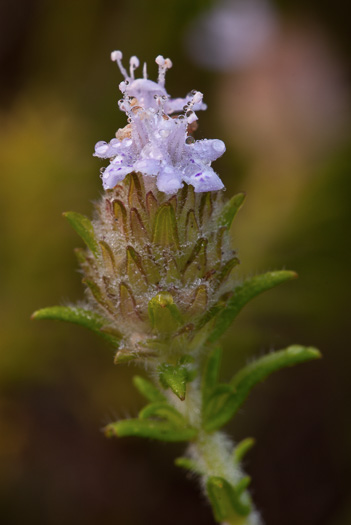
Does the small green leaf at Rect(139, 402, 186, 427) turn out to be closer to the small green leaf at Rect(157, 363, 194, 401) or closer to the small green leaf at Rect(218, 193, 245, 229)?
the small green leaf at Rect(157, 363, 194, 401)

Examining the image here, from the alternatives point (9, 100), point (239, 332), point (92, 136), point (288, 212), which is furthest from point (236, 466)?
point (9, 100)

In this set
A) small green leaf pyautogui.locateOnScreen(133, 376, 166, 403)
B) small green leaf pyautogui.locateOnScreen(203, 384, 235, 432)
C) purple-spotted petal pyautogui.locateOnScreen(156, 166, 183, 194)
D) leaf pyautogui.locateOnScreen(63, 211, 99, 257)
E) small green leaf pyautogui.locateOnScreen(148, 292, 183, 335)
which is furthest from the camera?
small green leaf pyautogui.locateOnScreen(133, 376, 166, 403)

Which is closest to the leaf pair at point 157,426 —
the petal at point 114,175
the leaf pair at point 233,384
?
the leaf pair at point 233,384

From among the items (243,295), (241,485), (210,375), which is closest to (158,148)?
(243,295)

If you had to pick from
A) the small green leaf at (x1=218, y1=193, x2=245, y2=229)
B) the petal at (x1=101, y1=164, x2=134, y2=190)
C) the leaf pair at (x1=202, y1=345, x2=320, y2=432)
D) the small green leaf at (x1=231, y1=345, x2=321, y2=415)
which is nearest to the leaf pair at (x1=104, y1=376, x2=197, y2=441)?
the leaf pair at (x1=202, y1=345, x2=320, y2=432)

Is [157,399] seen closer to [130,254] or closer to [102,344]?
[130,254]

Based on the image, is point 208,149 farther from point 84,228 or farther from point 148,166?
point 84,228
